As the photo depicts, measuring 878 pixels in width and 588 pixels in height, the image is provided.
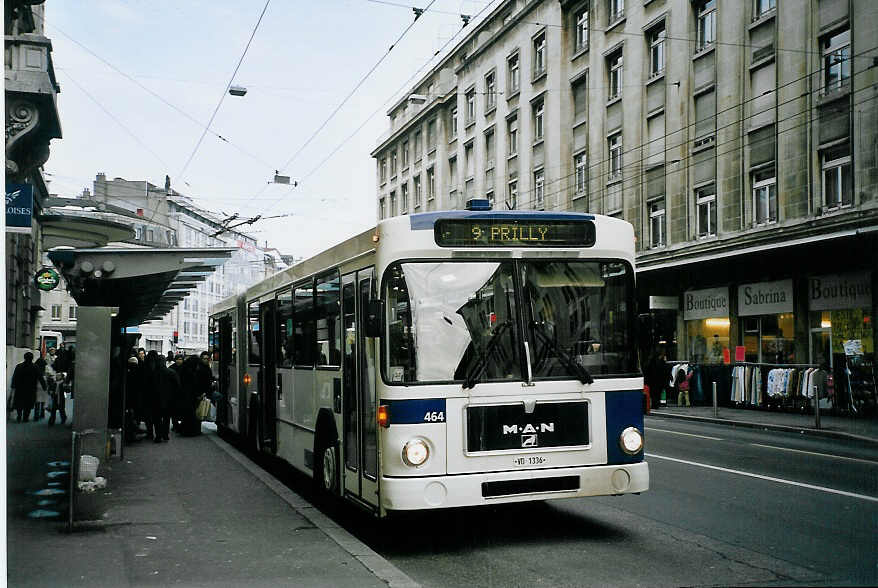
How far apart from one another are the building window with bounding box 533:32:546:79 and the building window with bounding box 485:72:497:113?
13.7 feet

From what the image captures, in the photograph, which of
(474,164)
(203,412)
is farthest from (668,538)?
(474,164)

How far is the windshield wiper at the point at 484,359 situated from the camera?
751 cm

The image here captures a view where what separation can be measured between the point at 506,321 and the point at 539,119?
3292 centimetres

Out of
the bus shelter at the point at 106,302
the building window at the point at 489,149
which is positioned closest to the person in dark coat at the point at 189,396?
the bus shelter at the point at 106,302

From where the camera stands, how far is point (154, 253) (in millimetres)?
12062

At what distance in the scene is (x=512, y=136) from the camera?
139 ft

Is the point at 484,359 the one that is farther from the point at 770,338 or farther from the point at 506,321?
the point at 770,338

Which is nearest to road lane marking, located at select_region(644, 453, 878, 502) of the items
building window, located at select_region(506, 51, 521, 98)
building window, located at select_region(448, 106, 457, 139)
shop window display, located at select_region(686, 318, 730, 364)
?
shop window display, located at select_region(686, 318, 730, 364)

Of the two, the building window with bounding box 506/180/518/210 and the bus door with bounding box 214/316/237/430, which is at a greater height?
the building window with bounding box 506/180/518/210

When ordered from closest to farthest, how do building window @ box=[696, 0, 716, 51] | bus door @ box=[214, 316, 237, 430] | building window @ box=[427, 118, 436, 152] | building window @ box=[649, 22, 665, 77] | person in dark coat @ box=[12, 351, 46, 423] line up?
1. bus door @ box=[214, 316, 237, 430]
2. person in dark coat @ box=[12, 351, 46, 423]
3. building window @ box=[696, 0, 716, 51]
4. building window @ box=[649, 22, 665, 77]
5. building window @ box=[427, 118, 436, 152]

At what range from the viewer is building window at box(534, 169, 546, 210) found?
38719 mm

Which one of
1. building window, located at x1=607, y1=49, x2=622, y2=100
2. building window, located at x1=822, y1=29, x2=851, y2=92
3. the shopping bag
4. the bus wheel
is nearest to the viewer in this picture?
A: the bus wheel

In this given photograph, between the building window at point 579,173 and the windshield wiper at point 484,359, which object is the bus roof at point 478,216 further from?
the building window at point 579,173

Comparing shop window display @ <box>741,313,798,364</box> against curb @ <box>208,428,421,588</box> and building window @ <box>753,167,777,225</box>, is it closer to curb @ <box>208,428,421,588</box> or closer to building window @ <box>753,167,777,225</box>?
building window @ <box>753,167,777,225</box>
